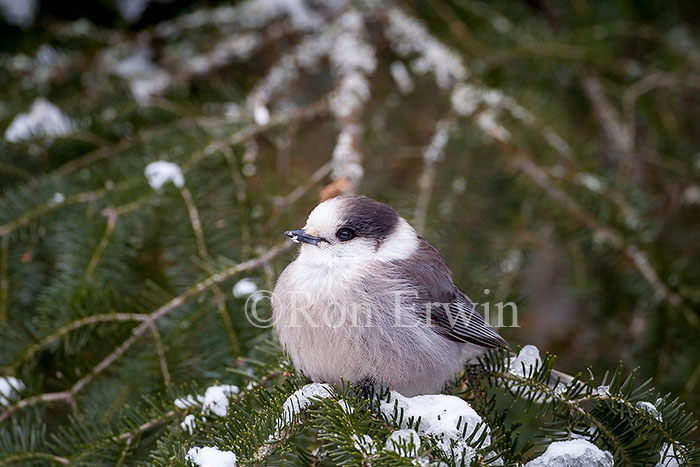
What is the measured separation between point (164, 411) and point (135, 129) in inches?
47.8

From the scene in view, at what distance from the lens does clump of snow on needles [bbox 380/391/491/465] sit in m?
1.15

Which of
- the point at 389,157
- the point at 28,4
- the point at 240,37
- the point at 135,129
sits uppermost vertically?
the point at 28,4

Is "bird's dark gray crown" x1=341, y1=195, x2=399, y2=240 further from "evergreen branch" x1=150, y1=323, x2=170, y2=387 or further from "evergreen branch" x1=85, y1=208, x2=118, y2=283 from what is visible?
"evergreen branch" x1=85, y1=208, x2=118, y2=283

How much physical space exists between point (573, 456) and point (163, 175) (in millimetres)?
1343

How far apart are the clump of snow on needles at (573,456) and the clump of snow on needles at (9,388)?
4.11 ft

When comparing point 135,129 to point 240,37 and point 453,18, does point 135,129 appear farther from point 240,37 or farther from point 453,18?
point 453,18

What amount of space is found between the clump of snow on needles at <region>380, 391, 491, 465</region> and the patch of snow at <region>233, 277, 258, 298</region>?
23.0 inches

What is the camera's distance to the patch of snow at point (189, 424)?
1.33m

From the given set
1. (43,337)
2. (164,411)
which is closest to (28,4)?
(43,337)

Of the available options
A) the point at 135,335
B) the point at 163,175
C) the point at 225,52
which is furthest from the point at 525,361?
the point at 225,52

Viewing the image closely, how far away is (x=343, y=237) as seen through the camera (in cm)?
171

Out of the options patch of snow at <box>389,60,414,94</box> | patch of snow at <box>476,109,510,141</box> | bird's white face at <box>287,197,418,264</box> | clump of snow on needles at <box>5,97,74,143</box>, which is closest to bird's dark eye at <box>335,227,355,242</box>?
bird's white face at <box>287,197,418,264</box>

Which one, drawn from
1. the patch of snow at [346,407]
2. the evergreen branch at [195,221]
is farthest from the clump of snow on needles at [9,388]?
the patch of snow at [346,407]

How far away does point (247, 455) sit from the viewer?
1.17 metres
